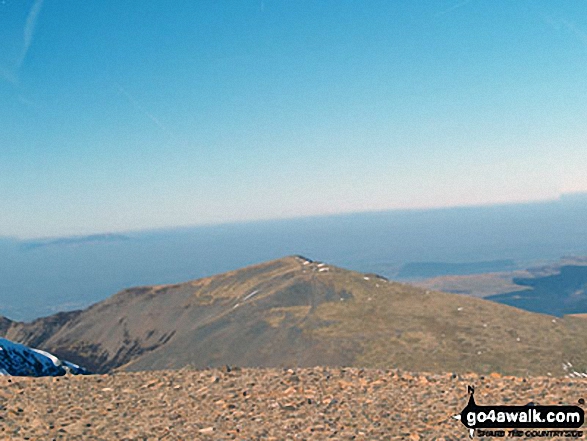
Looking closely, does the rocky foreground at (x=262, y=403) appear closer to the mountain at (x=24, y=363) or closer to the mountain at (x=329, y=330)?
the mountain at (x=24, y=363)

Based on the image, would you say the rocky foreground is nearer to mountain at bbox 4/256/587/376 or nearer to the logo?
the logo

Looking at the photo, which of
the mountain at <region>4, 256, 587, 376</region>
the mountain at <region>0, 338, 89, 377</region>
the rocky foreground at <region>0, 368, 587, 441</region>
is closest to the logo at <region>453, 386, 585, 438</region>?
the rocky foreground at <region>0, 368, 587, 441</region>

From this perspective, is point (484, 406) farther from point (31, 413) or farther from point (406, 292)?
point (406, 292)

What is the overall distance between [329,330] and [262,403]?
78382 millimetres

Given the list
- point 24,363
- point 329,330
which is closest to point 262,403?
point 24,363

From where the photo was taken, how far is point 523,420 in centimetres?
1443

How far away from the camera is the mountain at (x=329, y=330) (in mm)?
77688

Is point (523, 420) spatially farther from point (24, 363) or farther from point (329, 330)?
point (329, 330)

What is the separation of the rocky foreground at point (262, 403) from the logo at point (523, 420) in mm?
609

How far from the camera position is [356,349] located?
276 ft

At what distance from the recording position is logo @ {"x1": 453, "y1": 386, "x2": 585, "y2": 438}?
1359cm

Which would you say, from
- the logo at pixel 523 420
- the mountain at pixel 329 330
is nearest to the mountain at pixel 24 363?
the mountain at pixel 329 330

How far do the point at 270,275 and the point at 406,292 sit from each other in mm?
48581

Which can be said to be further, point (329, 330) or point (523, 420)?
point (329, 330)
